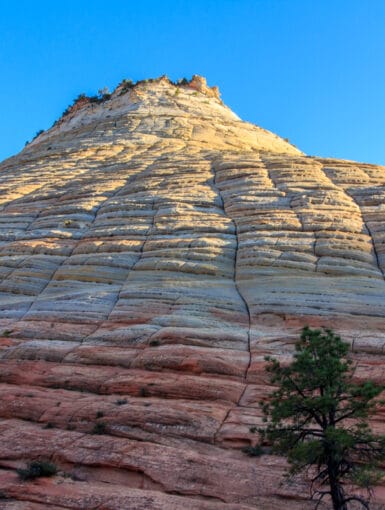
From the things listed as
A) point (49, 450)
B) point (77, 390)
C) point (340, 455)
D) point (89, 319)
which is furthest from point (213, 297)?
point (340, 455)

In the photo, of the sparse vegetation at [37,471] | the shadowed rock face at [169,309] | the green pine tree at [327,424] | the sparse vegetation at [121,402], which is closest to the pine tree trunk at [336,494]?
the green pine tree at [327,424]

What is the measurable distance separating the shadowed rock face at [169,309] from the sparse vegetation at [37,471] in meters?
0.22

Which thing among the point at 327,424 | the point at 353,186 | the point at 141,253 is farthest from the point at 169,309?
the point at 353,186

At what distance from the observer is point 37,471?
33.9ft

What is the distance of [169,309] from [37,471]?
796 centimetres

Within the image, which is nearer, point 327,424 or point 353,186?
point 327,424

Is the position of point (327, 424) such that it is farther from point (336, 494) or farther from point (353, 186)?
point (353, 186)

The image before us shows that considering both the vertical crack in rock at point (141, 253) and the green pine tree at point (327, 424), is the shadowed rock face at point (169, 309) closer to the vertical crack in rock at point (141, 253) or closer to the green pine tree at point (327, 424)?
the vertical crack in rock at point (141, 253)

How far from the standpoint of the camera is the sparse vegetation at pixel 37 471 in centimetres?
1026

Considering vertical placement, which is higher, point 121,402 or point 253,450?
point 121,402

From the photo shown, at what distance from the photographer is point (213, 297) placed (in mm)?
18250

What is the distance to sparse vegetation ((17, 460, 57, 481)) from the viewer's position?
33.7 ft

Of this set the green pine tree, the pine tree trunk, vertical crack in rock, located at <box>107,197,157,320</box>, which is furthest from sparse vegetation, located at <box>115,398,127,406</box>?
the pine tree trunk

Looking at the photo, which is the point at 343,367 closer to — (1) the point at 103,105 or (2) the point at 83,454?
(2) the point at 83,454
